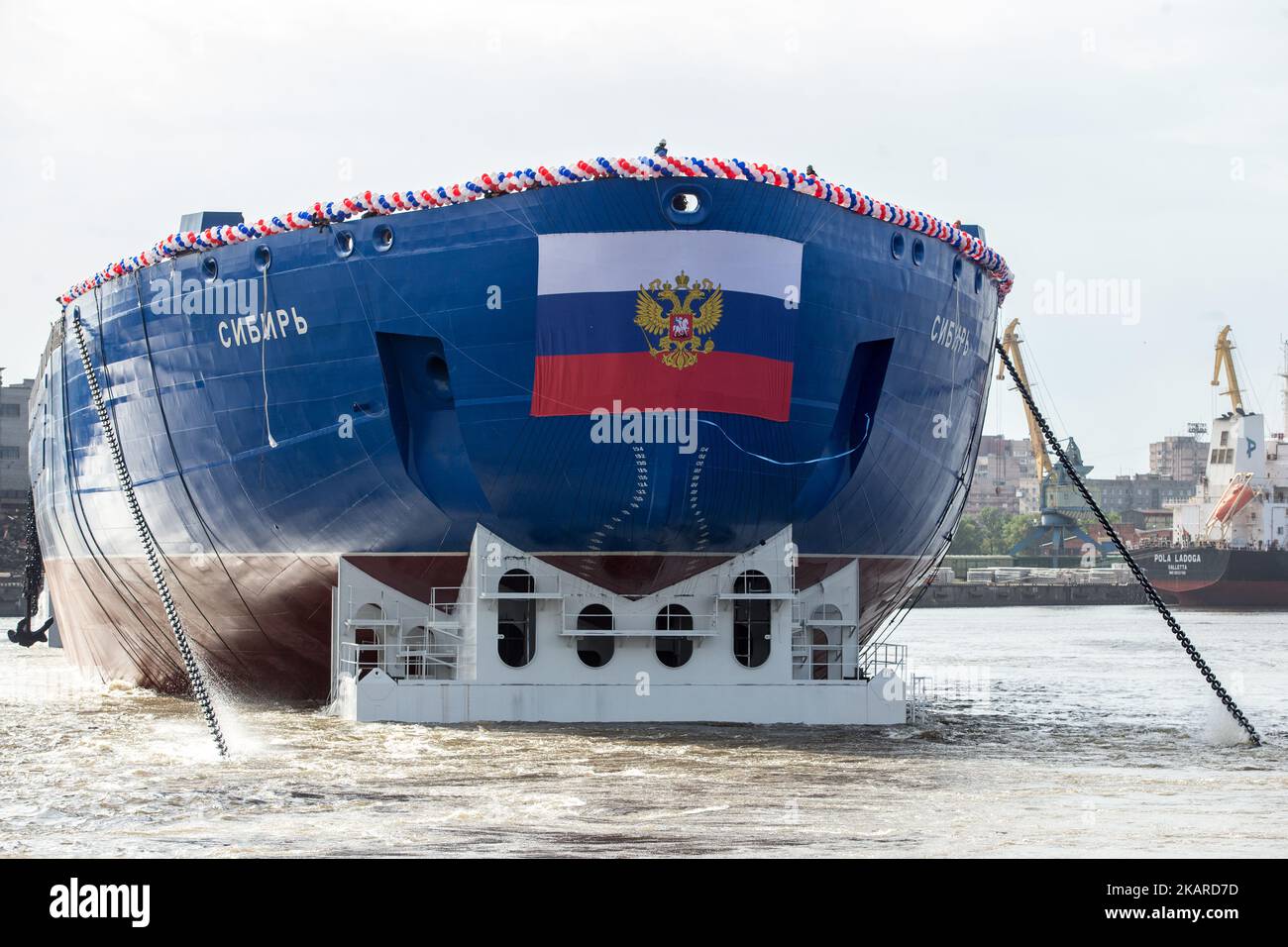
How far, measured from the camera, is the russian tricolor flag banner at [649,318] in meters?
16.0

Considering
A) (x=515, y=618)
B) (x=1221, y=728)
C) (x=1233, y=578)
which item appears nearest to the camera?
(x=515, y=618)

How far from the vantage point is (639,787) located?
1333cm

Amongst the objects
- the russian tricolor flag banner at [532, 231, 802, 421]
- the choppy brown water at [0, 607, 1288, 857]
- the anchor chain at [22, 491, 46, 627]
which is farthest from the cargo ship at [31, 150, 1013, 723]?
the anchor chain at [22, 491, 46, 627]

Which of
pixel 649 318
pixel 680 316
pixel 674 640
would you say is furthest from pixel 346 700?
pixel 680 316

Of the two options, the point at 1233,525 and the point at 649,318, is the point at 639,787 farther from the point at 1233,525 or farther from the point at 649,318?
the point at 1233,525

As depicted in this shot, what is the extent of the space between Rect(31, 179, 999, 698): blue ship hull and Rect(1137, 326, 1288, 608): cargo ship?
201 feet

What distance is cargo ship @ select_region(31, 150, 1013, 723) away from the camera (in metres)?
16.1

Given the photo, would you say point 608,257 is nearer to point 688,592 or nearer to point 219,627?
point 688,592

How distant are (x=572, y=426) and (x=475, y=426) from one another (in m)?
1.07

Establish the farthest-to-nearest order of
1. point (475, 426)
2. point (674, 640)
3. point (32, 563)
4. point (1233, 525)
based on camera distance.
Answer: point (1233, 525), point (32, 563), point (674, 640), point (475, 426)

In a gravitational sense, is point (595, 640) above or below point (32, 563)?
below

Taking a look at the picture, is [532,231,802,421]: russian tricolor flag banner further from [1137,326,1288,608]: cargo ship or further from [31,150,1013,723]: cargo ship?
[1137,326,1288,608]: cargo ship

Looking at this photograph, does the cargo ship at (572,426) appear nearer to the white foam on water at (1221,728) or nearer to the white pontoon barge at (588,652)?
the white pontoon barge at (588,652)

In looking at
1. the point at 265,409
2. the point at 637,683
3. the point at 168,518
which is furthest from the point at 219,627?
the point at 637,683
